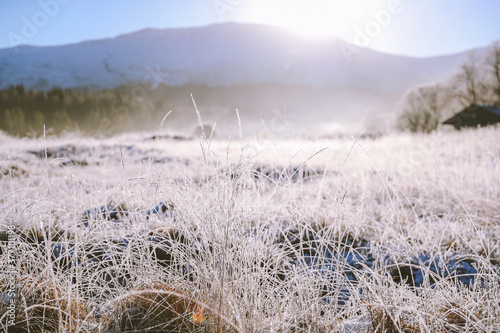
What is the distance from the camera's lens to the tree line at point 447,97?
24.5 metres

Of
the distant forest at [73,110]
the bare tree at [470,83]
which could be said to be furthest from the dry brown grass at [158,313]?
the distant forest at [73,110]

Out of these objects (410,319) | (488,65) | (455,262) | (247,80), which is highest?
(247,80)

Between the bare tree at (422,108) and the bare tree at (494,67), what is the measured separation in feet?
11.6

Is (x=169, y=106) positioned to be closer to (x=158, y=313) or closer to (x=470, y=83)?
(x=470, y=83)

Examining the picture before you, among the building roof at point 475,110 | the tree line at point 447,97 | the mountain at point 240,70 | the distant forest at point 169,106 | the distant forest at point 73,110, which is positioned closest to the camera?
the building roof at point 475,110

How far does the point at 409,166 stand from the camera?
19.1ft

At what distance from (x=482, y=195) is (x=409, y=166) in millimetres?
2088

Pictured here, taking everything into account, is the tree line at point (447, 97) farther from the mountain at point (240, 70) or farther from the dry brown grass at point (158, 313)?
the mountain at point (240, 70)

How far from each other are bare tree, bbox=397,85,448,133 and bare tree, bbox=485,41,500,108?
3.54 metres

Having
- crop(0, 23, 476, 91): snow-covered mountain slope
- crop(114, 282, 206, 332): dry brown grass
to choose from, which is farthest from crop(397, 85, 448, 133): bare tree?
crop(0, 23, 476, 91): snow-covered mountain slope

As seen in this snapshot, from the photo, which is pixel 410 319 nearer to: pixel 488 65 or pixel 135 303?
pixel 135 303

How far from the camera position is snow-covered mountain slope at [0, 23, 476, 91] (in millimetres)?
71438

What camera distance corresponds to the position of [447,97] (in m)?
26.4

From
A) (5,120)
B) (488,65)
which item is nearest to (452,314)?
(488,65)
